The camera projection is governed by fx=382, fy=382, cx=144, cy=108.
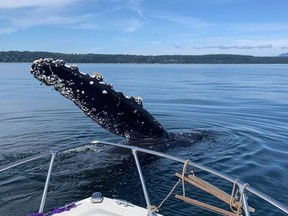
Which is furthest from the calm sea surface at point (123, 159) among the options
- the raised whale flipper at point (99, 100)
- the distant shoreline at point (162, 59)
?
the distant shoreline at point (162, 59)

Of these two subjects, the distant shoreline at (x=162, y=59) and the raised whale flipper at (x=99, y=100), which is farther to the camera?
the distant shoreline at (x=162, y=59)

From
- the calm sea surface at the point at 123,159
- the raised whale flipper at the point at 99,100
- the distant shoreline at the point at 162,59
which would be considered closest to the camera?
the raised whale flipper at the point at 99,100

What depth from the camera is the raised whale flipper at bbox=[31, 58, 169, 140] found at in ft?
19.5

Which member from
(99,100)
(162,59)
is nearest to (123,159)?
(99,100)

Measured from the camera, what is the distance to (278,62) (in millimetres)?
168250

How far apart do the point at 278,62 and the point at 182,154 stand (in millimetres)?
171849

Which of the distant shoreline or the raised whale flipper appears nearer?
the raised whale flipper

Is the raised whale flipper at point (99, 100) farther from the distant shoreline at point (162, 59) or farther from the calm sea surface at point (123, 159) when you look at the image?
the distant shoreline at point (162, 59)

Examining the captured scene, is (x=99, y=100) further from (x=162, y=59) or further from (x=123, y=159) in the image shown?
(x=162, y=59)

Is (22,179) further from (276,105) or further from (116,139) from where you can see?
(276,105)

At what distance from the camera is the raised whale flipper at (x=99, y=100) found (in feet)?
19.5

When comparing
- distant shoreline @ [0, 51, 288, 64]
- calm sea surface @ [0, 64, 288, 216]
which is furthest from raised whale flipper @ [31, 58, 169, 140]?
distant shoreline @ [0, 51, 288, 64]

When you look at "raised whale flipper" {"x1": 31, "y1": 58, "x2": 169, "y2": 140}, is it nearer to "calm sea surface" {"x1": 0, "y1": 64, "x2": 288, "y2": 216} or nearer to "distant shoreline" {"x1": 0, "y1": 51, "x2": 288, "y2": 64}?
"calm sea surface" {"x1": 0, "y1": 64, "x2": 288, "y2": 216}

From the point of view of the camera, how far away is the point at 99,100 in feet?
21.9
